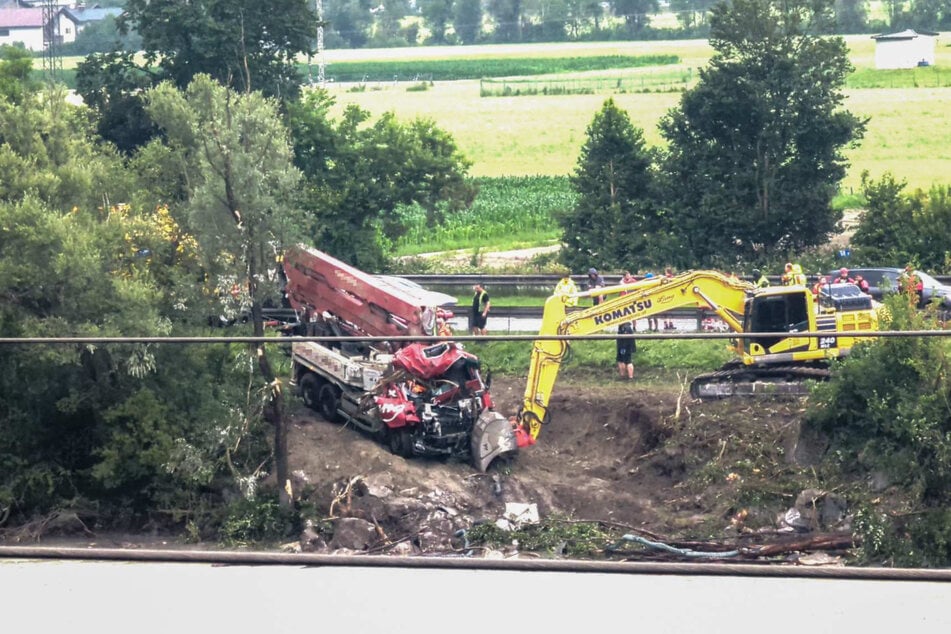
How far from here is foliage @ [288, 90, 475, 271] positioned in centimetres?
3356

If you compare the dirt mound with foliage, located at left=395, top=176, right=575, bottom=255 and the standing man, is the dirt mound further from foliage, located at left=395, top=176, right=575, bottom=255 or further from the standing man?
foliage, located at left=395, top=176, right=575, bottom=255

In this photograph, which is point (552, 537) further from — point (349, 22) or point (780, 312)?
point (349, 22)

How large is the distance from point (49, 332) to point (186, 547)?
372cm

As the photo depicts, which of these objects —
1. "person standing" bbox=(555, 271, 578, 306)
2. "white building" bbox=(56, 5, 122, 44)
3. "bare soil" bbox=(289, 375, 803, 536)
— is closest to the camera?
"bare soil" bbox=(289, 375, 803, 536)

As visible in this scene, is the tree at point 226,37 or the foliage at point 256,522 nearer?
the foliage at point 256,522

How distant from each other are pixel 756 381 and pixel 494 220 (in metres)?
26.8

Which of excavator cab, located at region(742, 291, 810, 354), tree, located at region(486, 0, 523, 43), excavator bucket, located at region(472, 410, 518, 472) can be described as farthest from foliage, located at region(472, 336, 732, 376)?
tree, located at region(486, 0, 523, 43)

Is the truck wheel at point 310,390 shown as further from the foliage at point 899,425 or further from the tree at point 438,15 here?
the tree at point 438,15

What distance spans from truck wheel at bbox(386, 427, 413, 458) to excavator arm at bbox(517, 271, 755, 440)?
6.11 feet

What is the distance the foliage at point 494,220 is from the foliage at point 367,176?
20.5 feet

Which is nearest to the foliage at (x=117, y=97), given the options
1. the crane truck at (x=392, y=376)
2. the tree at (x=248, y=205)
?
the crane truck at (x=392, y=376)

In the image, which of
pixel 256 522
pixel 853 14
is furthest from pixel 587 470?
pixel 853 14

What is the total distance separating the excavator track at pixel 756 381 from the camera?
21.1 meters

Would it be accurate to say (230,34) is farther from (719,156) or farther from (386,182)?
(719,156)
